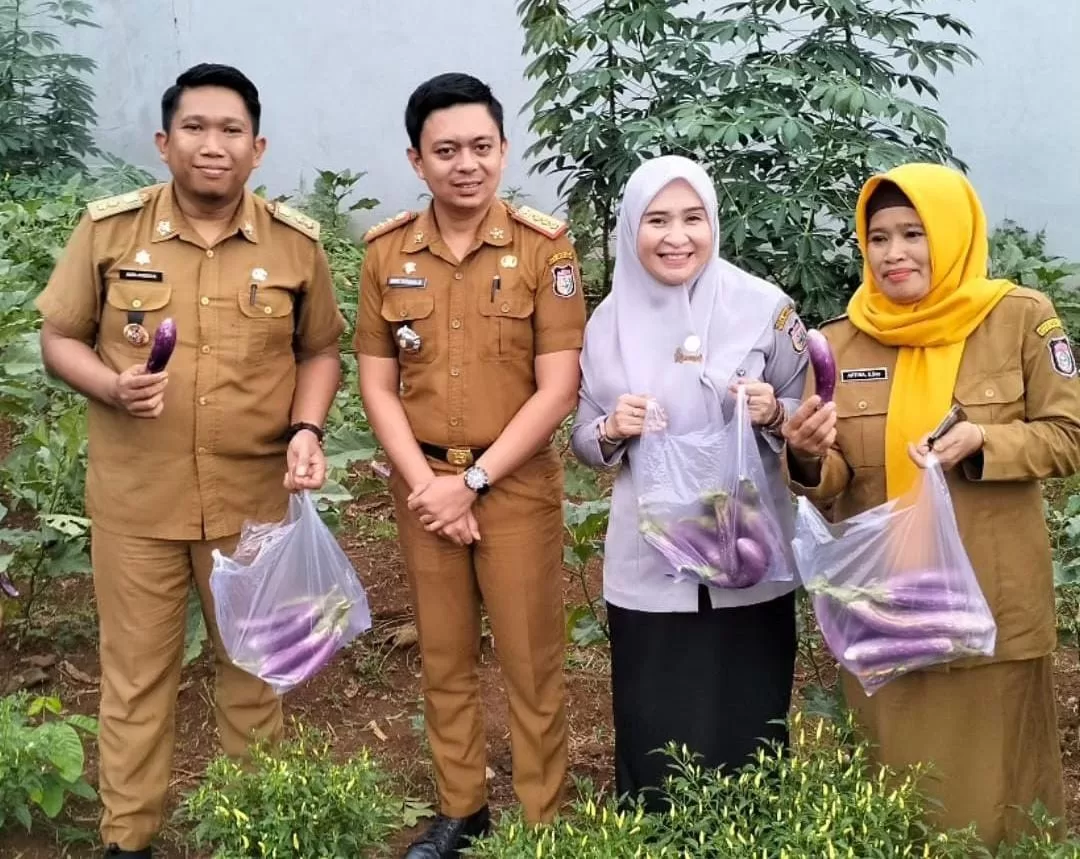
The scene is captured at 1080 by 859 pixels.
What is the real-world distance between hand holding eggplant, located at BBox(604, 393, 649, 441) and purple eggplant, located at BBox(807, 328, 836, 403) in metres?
0.35

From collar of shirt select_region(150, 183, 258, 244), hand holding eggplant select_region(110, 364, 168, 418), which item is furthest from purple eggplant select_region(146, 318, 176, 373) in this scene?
collar of shirt select_region(150, 183, 258, 244)

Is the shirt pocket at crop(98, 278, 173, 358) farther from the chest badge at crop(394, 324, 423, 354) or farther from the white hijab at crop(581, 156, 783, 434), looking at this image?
the white hijab at crop(581, 156, 783, 434)

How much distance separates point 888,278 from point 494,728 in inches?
75.0

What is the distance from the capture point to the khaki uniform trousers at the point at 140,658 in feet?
8.75

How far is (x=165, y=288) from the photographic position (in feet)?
8.46

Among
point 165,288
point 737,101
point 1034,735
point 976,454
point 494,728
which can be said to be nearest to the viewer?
point 976,454

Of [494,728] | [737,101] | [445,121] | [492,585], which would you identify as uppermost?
[737,101]

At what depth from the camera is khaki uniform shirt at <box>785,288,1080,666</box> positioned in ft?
7.23

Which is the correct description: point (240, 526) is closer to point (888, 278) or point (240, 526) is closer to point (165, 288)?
point (165, 288)

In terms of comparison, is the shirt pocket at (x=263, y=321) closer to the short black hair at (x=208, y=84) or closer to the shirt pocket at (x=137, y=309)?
the shirt pocket at (x=137, y=309)

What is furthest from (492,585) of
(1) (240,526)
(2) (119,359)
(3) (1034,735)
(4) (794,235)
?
(4) (794,235)

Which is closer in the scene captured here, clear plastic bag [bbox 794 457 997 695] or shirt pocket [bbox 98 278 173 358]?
clear plastic bag [bbox 794 457 997 695]

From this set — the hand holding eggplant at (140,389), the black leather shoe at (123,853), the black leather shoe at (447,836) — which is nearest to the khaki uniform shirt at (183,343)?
the hand holding eggplant at (140,389)

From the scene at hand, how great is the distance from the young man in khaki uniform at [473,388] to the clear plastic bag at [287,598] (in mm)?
186
